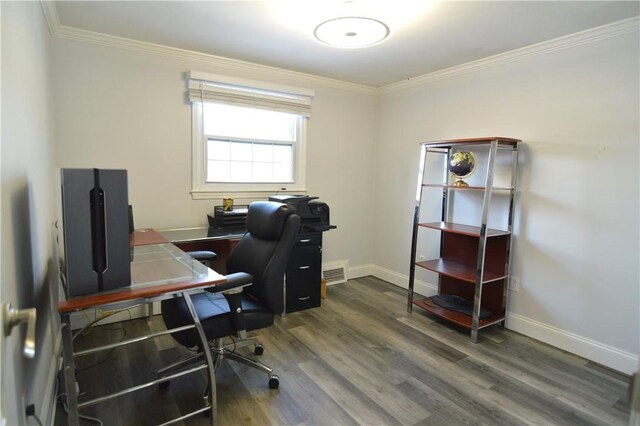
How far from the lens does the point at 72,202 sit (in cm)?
142

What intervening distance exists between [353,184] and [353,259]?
921mm

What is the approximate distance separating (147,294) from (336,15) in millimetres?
2041

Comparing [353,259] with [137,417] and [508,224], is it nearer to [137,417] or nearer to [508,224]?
[508,224]

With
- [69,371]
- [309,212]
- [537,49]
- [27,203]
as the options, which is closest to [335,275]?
[309,212]

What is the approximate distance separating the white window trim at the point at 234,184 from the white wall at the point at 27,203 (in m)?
1.13

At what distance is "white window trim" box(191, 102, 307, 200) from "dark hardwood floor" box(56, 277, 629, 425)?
1.27 metres

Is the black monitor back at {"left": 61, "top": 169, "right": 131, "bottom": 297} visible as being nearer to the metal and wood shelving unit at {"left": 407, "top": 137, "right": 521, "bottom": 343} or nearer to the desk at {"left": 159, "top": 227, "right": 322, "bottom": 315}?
the desk at {"left": 159, "top": 227, "right": 322, "bottom": 315}

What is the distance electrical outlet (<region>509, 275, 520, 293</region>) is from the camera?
3.06 metres

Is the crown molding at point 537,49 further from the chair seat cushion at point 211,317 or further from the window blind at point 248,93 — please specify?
the chair seat cushion at point 211,317

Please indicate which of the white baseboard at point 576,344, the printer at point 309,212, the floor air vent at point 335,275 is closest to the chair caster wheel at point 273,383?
the printer at point 309,212

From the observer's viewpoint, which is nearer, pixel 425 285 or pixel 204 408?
pixel 204 408

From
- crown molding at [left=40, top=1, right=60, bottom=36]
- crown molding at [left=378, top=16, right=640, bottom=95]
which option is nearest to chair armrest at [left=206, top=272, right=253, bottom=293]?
crown molding at [left=40, top=1, right=60, bottom=36]

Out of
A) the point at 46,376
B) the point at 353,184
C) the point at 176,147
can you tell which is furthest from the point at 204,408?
the point at 353,184

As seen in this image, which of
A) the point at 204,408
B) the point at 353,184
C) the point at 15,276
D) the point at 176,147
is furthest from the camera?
the point at 353,184
